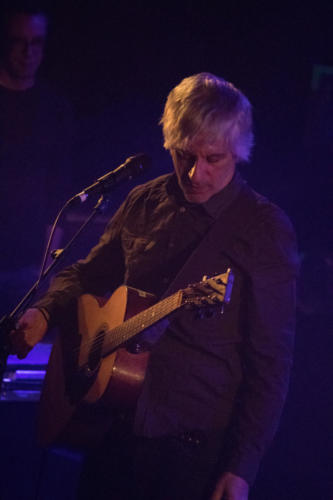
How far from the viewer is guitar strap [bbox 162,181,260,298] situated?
2025 millimetres

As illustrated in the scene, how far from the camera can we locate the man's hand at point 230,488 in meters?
1.86

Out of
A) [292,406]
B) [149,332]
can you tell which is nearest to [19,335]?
[149,332]

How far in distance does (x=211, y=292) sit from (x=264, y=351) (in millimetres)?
372

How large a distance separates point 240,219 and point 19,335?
3.78 feet

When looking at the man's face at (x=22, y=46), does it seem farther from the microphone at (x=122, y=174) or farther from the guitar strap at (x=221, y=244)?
the guitar strap at (x=221, y=244)

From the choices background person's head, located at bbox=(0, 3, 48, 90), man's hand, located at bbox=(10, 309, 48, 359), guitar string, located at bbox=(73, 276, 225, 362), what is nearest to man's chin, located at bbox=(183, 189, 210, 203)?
guitar string, located at bbox=(73, 276, 225, 362)

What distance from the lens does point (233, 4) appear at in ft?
14.2

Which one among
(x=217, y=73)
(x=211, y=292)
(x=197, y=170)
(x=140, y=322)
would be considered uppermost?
(x=217, y=73)

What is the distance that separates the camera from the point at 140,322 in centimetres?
193

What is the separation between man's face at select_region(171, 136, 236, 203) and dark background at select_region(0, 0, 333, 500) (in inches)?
79.0

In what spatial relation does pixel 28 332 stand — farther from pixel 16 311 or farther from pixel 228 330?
pixel 228 330

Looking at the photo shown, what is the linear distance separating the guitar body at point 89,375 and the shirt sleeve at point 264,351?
406mm

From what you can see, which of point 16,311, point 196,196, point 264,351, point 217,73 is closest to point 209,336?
point 264,351

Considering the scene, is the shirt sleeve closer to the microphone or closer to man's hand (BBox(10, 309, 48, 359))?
the microphone
